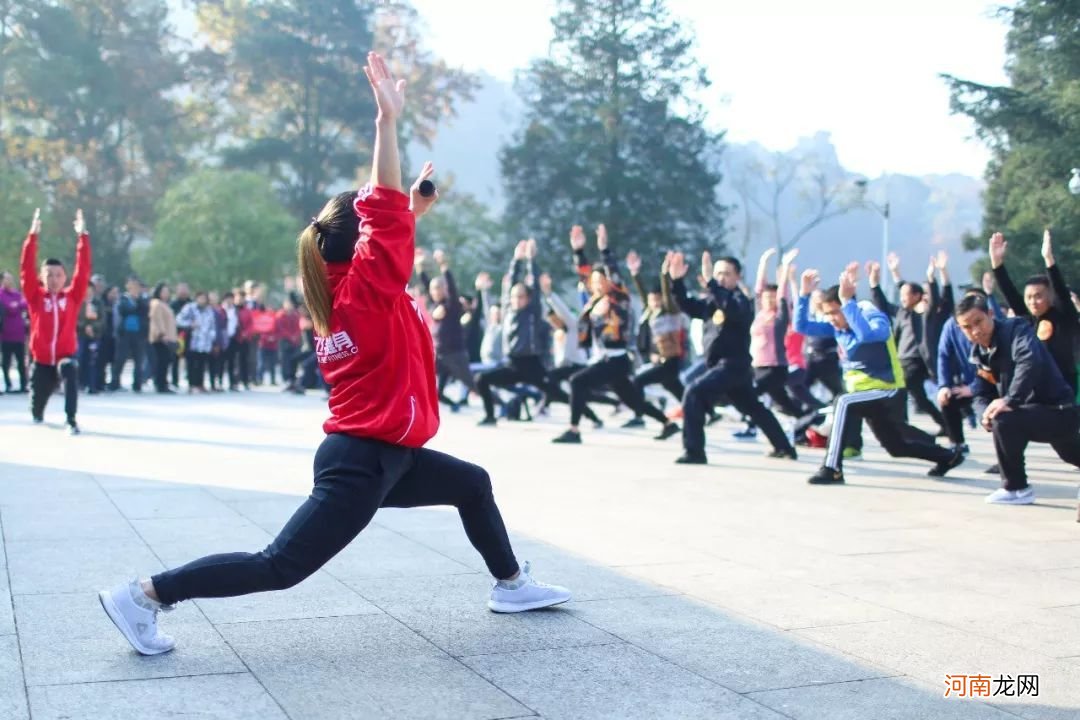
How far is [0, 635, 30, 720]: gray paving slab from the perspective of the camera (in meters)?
3.67

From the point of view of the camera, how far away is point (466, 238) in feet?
145

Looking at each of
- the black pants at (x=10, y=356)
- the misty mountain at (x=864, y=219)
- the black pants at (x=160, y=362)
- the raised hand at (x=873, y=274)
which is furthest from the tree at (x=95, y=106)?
the raised hand at (x=873, y=274)

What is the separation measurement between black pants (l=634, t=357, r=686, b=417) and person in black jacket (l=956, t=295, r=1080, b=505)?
17.4 feet

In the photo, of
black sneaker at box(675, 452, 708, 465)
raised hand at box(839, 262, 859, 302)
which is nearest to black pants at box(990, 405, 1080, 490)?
raised hand at box(839, 262, 859, 302)

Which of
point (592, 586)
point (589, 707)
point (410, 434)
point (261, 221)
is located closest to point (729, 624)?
point (592, 586)

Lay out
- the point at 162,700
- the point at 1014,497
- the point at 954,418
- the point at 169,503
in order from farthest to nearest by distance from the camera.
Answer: the point at 954,418, the point at 1014,497, the point at 169,503, the point at 162,700

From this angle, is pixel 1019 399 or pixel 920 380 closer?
pixel 1019 399

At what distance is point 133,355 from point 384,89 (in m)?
19.3

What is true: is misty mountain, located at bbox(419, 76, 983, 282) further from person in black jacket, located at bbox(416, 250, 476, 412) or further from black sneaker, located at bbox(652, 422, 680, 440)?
→ black sneaker, located at bbox(652, 422, 680, 440)

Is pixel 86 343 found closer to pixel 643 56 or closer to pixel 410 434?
pixel 410 434

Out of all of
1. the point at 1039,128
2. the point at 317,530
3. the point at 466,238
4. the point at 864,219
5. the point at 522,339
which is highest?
the point at 864,219

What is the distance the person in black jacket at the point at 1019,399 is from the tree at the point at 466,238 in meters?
35.4

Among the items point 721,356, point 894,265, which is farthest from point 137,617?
point 894,265

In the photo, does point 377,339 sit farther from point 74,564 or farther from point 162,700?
point 74,564
